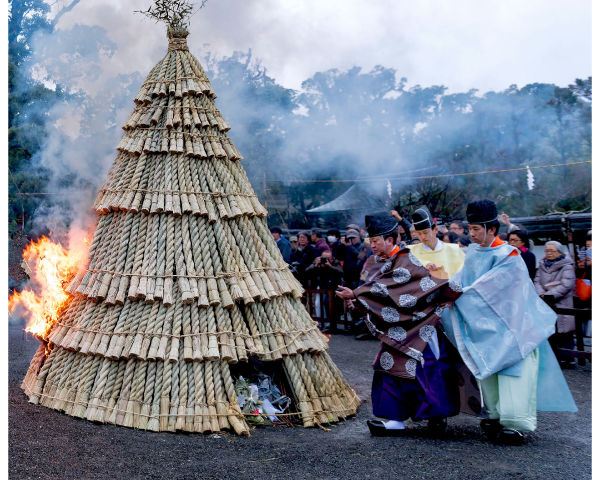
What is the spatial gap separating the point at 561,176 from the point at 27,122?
12.4 metres

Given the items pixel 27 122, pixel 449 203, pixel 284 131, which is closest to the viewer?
pixel 27 122

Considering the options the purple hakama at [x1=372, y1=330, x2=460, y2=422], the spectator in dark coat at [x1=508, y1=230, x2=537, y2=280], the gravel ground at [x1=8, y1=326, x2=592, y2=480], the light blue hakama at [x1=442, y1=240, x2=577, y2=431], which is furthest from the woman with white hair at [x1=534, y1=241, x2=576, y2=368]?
the purple hakama at [x1=372, y1=330, x2=460, y2=422]

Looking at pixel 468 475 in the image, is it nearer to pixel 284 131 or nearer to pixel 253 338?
pixel 253 338

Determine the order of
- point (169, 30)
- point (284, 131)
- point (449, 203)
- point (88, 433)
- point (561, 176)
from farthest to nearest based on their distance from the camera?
point (284, 131) < point (449, 203) < point (561, 176) < point (169, 30) < point (88, 433)

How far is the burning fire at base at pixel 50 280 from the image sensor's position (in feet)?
16.3

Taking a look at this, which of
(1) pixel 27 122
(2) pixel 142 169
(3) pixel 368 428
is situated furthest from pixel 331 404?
(1) pixel 27 122

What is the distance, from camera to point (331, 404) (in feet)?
14.9

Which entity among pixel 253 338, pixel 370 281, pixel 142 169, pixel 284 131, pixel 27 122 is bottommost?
pixel 253 338

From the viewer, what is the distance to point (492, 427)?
4.41 m

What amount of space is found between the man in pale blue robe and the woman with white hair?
267 centimetres

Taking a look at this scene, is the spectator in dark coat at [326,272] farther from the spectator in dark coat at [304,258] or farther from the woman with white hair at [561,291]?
the woman with white hair at [561,291]

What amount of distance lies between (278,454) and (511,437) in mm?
1830

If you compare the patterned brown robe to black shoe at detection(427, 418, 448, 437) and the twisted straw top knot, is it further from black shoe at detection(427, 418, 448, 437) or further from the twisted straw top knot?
the twisted straw top knot

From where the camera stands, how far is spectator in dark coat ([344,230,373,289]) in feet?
29.4
